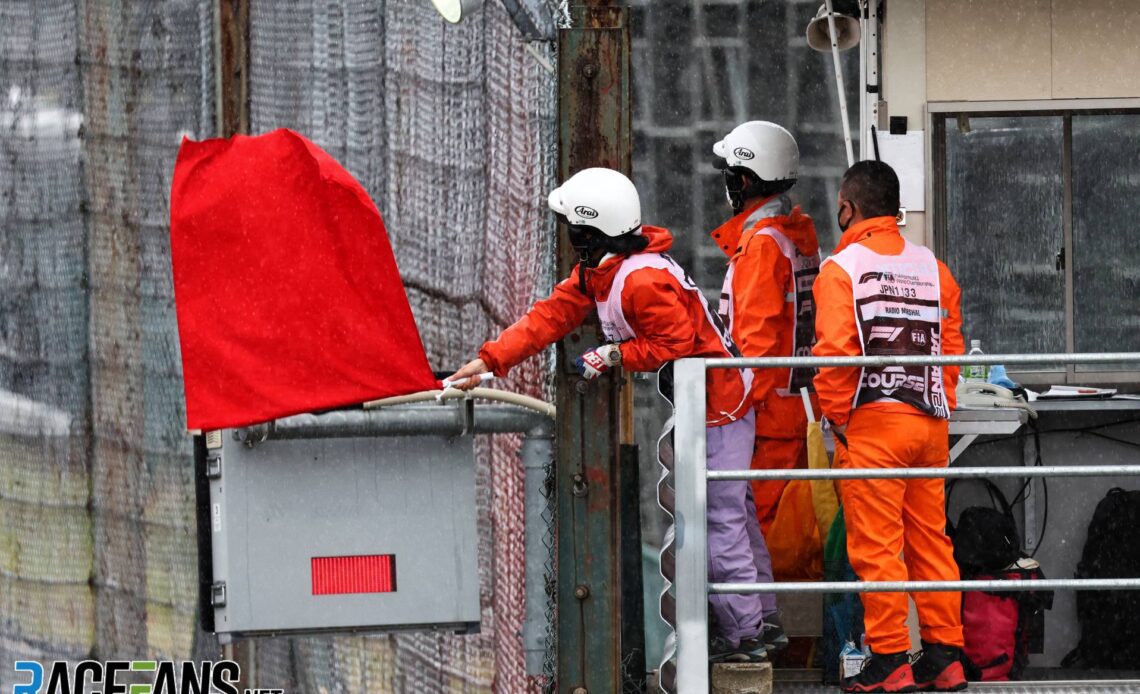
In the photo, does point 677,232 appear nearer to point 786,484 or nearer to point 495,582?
point 495,582

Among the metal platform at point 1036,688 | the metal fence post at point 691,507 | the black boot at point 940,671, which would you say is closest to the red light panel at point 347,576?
the metal platform at point 1036,688

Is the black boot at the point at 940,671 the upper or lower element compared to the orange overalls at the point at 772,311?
lower

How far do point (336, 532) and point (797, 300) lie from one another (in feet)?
6.93

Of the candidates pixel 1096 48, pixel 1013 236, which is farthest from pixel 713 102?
pixel 1096 48

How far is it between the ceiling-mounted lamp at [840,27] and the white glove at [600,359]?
9.05 ft

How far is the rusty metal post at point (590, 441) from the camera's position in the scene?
721 centimetres

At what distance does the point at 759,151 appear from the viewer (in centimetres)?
795

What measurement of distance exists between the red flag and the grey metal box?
378 millimetres

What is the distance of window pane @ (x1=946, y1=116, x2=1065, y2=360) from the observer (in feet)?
31.7

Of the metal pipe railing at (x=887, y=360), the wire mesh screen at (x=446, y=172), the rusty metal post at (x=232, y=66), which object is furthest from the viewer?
the rusty metal post at (x=232, y=66)

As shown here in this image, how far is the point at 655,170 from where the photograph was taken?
36.7 ft

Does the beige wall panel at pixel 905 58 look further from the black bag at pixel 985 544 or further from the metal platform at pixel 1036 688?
the metal platform at pixel 1036 688

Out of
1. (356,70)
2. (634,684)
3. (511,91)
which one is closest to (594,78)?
(634,684)

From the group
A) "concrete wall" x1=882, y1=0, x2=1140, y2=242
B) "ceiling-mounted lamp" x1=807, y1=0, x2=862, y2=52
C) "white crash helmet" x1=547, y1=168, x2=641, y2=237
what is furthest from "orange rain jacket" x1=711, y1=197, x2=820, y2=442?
"ceiling-mounted lamp" x1=807, y1=0, x2=862, y2=52
